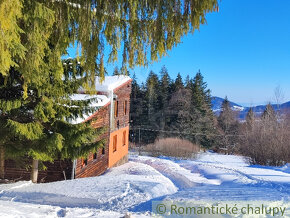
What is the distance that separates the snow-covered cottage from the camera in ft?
35.0

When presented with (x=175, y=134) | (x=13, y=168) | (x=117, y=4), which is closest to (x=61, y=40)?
(x=117, y=4)

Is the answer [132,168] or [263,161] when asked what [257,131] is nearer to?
[263,161]

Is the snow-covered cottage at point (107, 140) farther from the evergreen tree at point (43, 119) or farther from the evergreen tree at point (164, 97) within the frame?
the evergreen tree at point (164, 97)

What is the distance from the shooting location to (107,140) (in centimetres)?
1612

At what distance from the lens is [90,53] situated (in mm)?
3805

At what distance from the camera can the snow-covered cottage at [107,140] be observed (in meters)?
10.7

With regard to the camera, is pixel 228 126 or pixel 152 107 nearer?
pixel 152 107

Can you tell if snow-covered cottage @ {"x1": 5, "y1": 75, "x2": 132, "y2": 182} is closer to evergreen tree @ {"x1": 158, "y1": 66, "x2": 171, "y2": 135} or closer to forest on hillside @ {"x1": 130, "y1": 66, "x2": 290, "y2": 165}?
forest on hillside @ {"x1": 130, "y1": 66, "x2": 290, "y2": 165}

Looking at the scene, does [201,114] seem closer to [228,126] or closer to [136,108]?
[228,126]

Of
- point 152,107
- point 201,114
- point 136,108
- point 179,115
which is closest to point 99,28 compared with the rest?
point 179,115

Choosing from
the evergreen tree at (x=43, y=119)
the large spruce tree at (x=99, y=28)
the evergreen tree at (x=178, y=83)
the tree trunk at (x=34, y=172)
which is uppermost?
the evergreen tree at (x=178, y=83)

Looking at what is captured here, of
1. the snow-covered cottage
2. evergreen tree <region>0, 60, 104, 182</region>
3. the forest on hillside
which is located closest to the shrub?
the snow-covered cottage

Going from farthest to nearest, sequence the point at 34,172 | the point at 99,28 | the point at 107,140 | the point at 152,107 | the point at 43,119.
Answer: the point at 152,107
the point at 107,140
the point at 34,172
the point at 43,119
the point at 99,28

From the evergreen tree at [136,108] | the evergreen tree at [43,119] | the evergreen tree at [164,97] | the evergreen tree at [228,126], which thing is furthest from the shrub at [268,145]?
the evergreen tree at [136,108]
